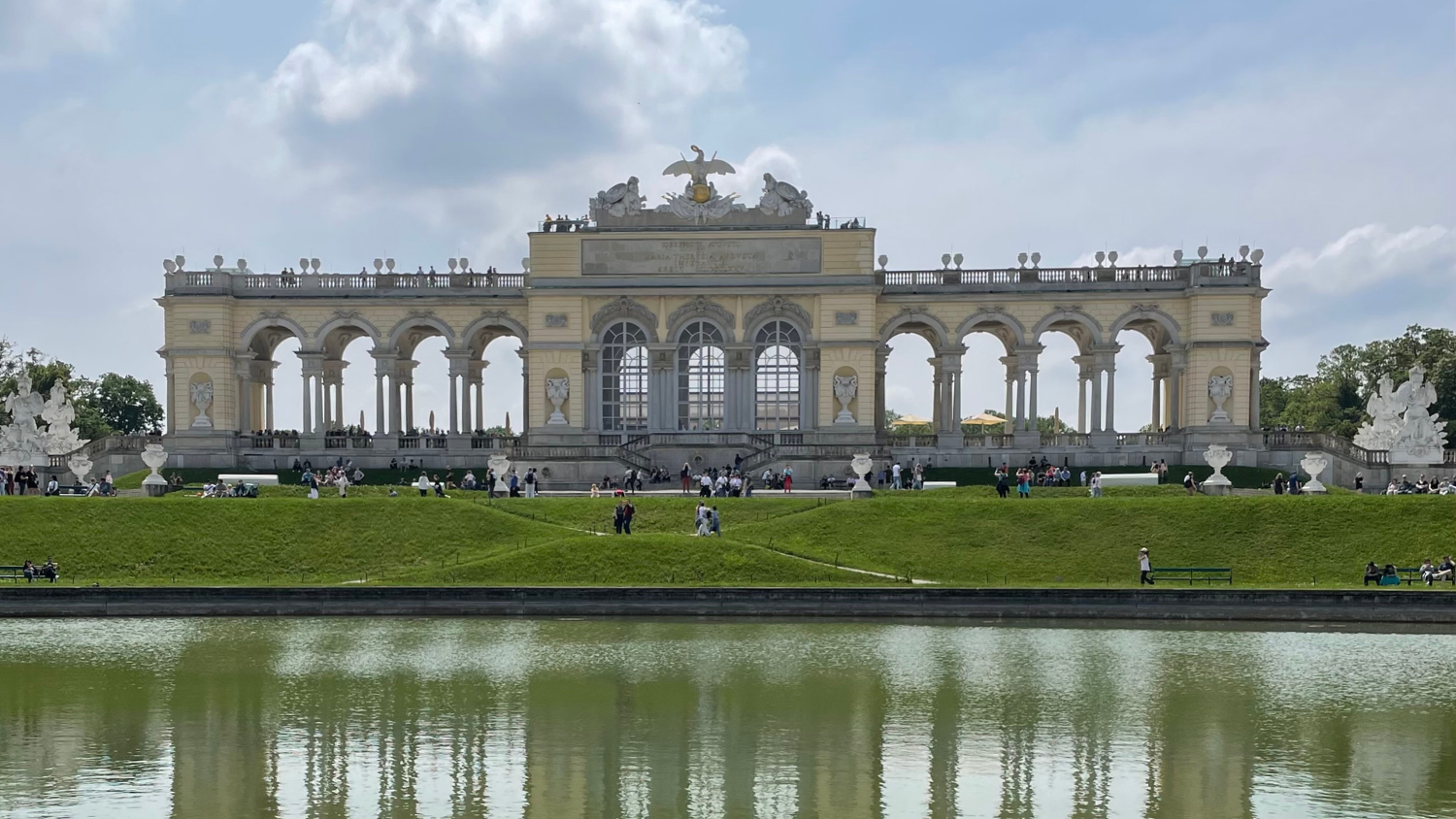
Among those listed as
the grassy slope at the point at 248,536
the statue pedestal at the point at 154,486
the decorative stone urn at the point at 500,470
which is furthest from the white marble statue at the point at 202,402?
the decorative stone urn at the point at 500,470

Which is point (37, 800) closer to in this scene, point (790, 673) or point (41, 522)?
point (790, 673)

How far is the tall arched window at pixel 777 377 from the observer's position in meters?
60.2

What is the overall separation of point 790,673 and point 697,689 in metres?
2.10

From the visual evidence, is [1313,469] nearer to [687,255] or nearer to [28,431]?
[687,255]

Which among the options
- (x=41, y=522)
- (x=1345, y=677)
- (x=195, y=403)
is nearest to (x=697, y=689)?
(x=1345, y=677)

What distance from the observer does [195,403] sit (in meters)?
60.5

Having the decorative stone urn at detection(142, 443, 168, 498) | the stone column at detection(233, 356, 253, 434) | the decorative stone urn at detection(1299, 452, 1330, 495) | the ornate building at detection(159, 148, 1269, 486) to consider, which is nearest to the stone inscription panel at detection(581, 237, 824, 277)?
the ornate building at detection(159, 148, 1269, 486)

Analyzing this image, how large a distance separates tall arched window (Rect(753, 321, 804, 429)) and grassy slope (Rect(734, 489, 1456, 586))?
730 inches

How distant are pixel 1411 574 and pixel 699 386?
3150 centimetres

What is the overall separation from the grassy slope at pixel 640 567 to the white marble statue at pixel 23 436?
2490 centimetres

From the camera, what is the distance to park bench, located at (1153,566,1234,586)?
34.3 m

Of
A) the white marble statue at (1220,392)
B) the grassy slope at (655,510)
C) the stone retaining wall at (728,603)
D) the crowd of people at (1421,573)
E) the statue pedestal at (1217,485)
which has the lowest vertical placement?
the stone retaining wall at (728,603)

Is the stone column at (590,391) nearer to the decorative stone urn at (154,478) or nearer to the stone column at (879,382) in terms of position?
the stone column at (879,382)

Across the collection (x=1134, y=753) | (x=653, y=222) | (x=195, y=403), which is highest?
(x=653, y=222)
